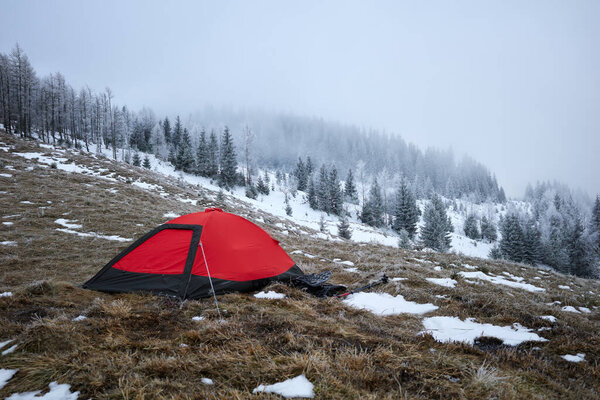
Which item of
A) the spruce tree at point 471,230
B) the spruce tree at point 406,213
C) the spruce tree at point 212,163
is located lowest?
the spruce tree at point 471,230

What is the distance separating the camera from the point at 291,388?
2047mm

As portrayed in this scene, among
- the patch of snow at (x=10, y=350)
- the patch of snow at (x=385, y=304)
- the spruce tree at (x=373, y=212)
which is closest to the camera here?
the patch of snow at (x=10, y=350)

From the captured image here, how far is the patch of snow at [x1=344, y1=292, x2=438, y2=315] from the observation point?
4246mm

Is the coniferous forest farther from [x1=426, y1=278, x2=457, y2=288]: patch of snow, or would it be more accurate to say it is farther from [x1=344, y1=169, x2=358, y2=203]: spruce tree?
[x1=426, y1=278, x2=457, y2=288]: patch of snow

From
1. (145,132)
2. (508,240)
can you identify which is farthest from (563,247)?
(145,132)

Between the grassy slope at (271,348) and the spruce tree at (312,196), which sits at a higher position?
the grassy slope at (271,348)

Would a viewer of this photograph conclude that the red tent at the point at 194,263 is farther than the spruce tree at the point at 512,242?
No

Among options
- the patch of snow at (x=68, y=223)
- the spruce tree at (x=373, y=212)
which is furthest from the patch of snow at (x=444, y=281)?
the spruce tree at (x=373, y=212)

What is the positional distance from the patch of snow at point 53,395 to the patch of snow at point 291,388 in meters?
1.42

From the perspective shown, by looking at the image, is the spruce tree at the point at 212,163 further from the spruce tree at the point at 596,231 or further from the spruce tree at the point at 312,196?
the spruce tree at the point at 596,231

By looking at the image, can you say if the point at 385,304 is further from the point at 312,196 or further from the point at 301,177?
the point at 301,177

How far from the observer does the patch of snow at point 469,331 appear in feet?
10.8

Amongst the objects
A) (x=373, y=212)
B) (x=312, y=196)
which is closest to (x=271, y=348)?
(x=373, y=212)

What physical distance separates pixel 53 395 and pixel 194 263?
2654 millimetres
